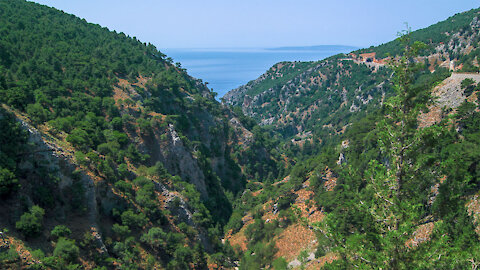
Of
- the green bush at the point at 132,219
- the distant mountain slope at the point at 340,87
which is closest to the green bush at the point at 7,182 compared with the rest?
the green bush at the point at 132,219

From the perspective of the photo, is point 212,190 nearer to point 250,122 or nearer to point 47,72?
point 47,72

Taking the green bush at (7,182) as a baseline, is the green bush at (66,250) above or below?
below

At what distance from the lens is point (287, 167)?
8994 cm

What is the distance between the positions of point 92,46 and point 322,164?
66671 millimetres

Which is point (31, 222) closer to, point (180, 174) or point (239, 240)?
point (239, 240)

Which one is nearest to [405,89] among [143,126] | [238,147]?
[143,126]

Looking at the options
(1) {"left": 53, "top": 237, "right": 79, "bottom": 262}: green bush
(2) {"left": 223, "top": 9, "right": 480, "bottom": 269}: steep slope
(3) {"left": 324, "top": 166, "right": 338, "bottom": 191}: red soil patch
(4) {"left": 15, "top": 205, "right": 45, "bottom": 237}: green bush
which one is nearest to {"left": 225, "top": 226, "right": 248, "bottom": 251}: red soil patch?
(2) {"left": 223, "top": 9, "right": 480, "bottom": 269}: steep slope

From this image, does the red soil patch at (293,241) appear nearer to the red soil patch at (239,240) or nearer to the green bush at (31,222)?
the red soil patch at (239,240)

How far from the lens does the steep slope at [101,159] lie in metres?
24.4

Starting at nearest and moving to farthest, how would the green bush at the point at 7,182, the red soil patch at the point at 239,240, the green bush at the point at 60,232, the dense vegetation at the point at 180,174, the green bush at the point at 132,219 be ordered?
1. the dense vegetation at the point at 180,174
2. the green bush at the point at 7,182
3. the green bush at the point at 60,232
4. the green bush at the point at 132,219
5. the red soil patch at the point at 239,240

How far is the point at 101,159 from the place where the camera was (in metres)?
34.8

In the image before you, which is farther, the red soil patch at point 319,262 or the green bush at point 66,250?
the red soil patch at point 319,262

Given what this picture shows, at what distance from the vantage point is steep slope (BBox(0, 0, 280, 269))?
80.1 feet

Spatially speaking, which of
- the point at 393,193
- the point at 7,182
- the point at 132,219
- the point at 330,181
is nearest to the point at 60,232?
the point at 7,182
